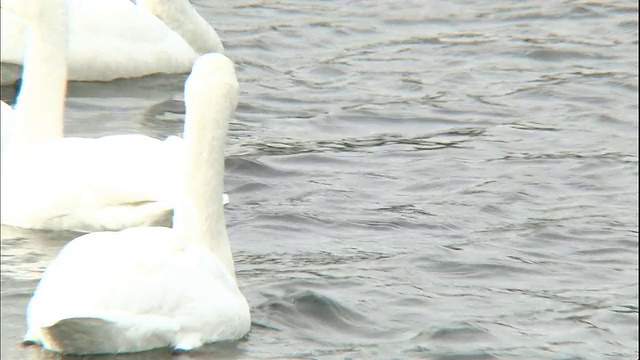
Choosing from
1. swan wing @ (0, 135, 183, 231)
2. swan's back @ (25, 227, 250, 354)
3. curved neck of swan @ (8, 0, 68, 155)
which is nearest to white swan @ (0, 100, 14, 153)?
curved neck of swan @ (8, 0, 68, 155)

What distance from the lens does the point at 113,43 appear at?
35.1 ft

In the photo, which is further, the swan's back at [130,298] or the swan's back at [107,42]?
the swan's back at [107,42]

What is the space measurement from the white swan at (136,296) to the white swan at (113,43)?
13.7 ft

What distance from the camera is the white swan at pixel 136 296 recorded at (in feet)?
18.5

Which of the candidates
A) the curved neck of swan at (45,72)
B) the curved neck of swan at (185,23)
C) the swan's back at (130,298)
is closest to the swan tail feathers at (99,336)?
the swan's back at (130,298)

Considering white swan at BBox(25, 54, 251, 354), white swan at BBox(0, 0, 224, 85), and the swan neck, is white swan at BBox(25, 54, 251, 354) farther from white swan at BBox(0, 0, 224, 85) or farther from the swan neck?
white swan at BBox(0, 0, 224, 85)

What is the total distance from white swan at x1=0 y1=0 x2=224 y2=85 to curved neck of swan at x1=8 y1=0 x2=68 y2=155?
1.90 meters

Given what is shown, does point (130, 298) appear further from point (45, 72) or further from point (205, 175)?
point (45, 72)

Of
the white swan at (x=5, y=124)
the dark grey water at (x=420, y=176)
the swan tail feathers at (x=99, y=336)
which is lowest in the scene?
the dark grey water at (x=420, y=176)

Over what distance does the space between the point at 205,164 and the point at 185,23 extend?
5.17m

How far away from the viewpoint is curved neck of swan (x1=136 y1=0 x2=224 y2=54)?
11562mm

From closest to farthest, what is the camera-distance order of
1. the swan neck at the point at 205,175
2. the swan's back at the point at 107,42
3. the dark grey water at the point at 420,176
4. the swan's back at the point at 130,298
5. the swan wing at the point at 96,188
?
the swan's back at the point at 130,298 < the swan neck at the point at 205,175 < the dark grey water at the point at 420,176 < the swan wing at the point at 96,188 < the swan's back at the point at 107,42

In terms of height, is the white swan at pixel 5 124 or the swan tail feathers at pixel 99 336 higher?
the white swan at pixel 5 124

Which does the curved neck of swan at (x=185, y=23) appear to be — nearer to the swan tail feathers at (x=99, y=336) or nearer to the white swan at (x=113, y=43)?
the white swan at (x=113, y=43)
